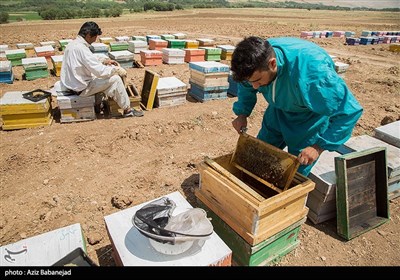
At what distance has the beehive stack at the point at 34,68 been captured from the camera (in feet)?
27.4

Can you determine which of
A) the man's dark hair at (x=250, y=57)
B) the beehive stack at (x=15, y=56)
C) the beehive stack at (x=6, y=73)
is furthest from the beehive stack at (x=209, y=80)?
the beehive stack at (x=15, y=56)

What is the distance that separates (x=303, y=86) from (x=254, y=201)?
3.59ft

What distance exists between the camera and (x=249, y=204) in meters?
2.27

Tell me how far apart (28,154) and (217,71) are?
4.54 metres

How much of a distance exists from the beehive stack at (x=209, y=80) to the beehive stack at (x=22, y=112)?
11.8 feet

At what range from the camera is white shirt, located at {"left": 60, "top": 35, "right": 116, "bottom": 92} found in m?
5.52

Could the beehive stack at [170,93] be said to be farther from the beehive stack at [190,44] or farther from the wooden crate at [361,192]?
the beehive stack at [190,44]

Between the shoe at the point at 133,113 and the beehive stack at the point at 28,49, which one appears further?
the beehive stack at the point at 28,49

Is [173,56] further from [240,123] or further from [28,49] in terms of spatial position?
[240,123]

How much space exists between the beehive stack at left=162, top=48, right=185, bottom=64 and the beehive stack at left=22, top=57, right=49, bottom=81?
4.29m

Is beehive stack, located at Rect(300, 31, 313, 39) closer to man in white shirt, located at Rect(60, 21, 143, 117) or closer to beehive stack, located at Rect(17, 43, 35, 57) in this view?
beehive stack, located at Rect(17, 43, 35, 57)

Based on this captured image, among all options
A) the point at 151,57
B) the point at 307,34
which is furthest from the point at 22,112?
the point at 307,34

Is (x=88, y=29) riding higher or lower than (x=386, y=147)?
higher
